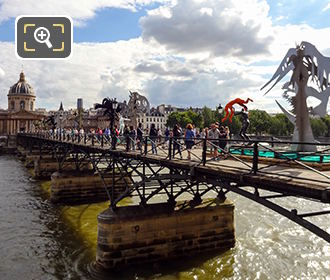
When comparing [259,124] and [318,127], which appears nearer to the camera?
[318,127]

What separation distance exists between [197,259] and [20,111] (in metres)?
143

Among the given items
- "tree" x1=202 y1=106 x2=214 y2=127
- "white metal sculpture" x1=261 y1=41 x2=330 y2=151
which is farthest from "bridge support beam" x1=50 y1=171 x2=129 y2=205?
"tree" x1=202 y1=106 x2=214 y2=127

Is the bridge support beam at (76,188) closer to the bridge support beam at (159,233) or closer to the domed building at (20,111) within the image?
the bridge support beam at (159,233)

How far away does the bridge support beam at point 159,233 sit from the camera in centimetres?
1472

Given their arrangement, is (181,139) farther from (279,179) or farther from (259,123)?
(259,123)

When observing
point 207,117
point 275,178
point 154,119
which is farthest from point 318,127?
point 275,178

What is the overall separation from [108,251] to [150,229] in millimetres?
1957

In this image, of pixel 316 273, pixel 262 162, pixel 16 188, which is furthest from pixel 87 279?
pixel 16 188

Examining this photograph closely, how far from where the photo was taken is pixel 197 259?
51.4 feet

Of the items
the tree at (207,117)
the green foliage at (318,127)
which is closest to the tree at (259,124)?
the tree at (207,117)

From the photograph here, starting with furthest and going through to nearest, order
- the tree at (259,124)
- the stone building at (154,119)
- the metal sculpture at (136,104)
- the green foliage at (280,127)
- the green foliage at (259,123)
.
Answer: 1. the stone building at (154,119)
2. the green foliage at (280,127)
3. the tree at (259,124)
4. the green foliage at (259,123)
5. the metal sculpture at (136,104)

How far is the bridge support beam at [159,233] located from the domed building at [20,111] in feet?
426

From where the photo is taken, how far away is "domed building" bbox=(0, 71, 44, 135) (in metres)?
146

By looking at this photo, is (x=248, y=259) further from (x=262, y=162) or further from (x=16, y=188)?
(x=16, y=188)
